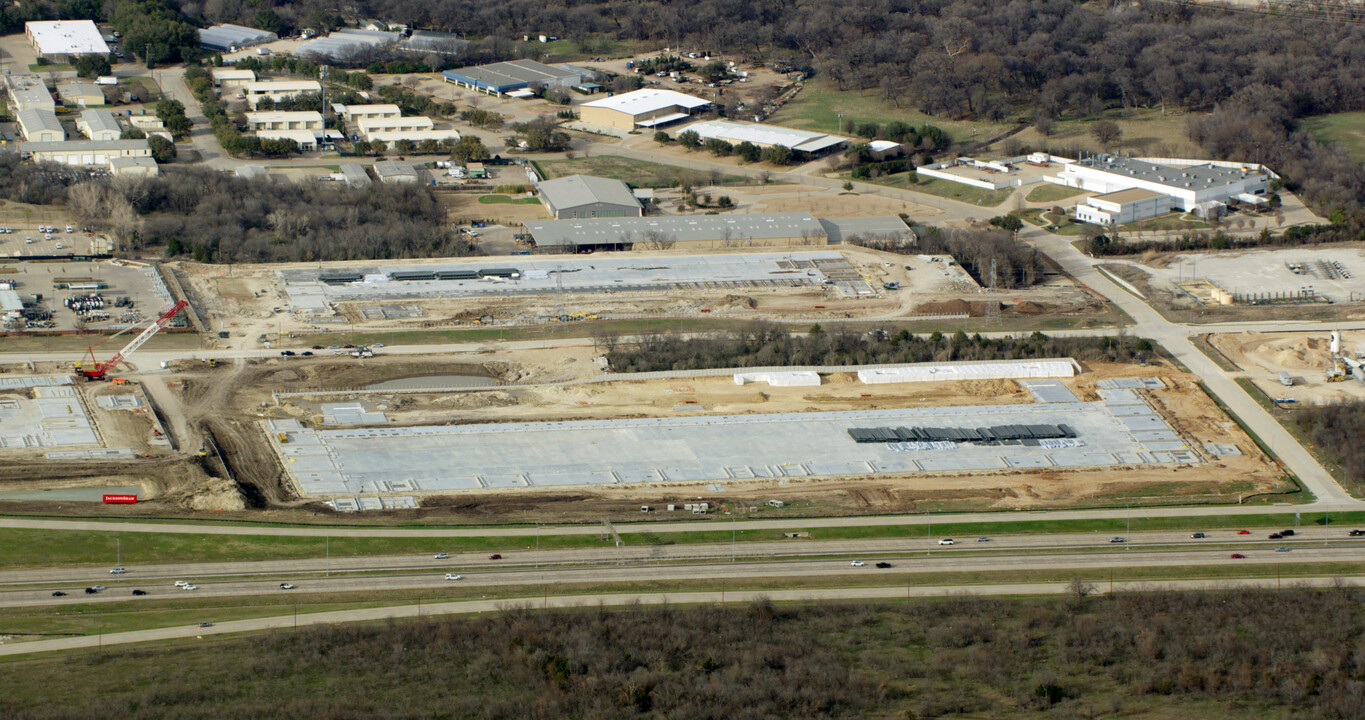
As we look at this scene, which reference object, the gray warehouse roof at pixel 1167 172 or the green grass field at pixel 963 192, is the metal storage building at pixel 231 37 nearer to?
the green grass field at pixel 963 192

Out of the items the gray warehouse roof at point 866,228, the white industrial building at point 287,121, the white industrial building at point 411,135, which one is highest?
the white industrial building at point 287,121

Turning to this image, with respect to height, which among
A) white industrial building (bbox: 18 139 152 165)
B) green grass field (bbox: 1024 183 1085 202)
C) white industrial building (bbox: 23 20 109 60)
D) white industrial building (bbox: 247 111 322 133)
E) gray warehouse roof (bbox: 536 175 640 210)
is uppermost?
white industrial building (bbox: 23 20 109 60)

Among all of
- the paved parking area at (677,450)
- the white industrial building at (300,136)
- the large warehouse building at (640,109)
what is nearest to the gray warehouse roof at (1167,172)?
the large warehouse building at (640,109)

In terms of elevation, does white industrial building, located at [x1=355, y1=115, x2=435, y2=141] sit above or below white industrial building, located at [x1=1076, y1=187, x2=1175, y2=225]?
above

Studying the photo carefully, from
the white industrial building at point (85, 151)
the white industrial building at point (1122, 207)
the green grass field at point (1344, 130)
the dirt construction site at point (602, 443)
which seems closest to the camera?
the dirt construction site at point (602, 443)

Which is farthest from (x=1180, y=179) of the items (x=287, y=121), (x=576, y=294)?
(x=287, y=121)

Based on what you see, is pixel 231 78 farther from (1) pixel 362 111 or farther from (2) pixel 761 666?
(2) pixel 761 666

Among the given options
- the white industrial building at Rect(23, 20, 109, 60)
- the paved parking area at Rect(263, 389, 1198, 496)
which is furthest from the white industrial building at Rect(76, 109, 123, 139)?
the paved parking area at Rect(263, 389, 1198, 496)

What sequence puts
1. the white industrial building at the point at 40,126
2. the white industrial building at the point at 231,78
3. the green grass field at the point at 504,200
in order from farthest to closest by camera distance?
the white industrial building at the point at 231,78, the white industrial building at the point at 40,126, the green grass field at the point at 504,200

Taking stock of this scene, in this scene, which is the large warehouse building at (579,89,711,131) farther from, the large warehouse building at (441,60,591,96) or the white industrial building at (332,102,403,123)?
the white industrial building at (332,102,403,123)
